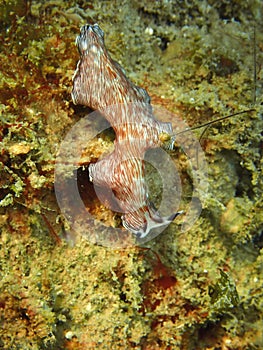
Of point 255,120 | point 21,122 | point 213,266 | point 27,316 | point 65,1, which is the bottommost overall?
point 27,316

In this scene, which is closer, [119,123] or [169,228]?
[119,123]

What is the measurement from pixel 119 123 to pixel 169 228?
1.36 m

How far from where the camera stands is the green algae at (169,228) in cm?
336

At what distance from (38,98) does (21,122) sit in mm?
339

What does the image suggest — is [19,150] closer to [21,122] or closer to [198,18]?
[21,122]

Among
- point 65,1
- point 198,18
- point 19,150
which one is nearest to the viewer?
point 19,150

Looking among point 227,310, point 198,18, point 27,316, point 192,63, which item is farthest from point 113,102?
point 227,310

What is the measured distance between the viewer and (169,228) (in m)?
3.77

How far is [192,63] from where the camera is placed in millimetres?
3945

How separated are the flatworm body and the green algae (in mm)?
331

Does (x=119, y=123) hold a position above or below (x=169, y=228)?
above

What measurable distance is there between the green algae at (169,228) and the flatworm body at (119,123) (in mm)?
331

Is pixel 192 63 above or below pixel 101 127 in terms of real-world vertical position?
above

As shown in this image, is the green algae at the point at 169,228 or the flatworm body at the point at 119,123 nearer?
the flatworm body at the point at 119,123
